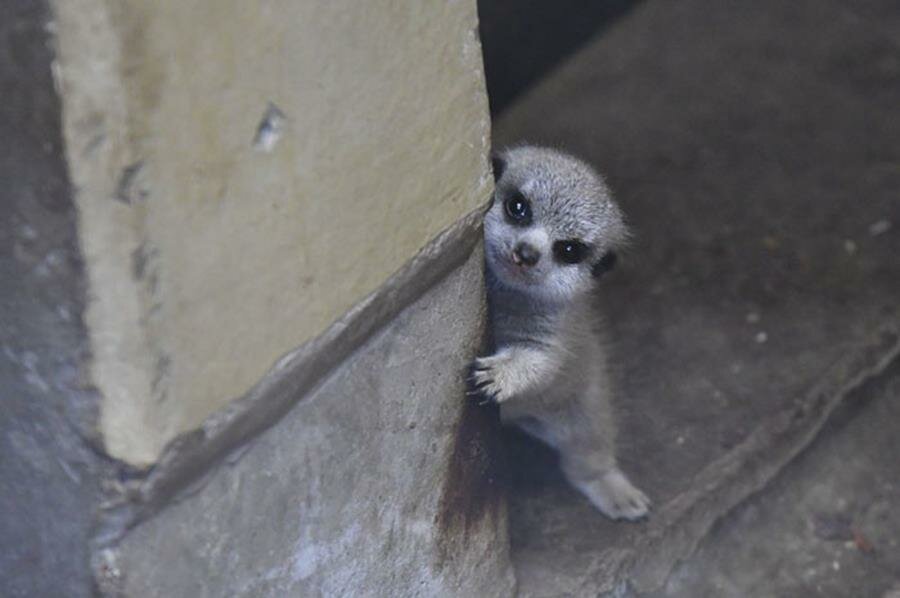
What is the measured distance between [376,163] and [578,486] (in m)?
1.44

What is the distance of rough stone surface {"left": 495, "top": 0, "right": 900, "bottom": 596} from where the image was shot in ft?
10.7

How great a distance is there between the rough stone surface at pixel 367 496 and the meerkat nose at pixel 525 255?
0.34m

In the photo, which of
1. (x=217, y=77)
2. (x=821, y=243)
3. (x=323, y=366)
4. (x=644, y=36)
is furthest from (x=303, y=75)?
(x=644, y=36)

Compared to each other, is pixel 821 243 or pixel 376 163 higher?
pixel 376 163

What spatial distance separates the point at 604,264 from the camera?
119 inches

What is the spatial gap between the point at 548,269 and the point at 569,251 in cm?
8

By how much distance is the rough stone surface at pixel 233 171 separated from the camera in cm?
153

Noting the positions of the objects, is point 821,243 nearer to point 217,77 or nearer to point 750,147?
point 750,147

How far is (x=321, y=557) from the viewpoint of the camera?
221 cm

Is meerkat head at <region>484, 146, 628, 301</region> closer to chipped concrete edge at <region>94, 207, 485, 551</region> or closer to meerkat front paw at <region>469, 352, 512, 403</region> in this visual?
meerkat front paw at <region>469, 352, 512, 403</region>

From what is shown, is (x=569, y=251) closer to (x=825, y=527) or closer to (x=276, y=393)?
(x=825, y=527)

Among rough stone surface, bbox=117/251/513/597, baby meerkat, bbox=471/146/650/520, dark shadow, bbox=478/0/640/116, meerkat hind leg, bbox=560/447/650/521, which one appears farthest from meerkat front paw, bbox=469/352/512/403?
dark shadow, bbox=478/0/640/116

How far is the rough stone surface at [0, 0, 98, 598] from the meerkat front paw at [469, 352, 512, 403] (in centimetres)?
89

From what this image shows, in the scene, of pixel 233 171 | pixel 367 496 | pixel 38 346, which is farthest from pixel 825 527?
pixel 38 346
